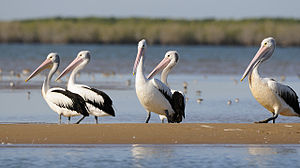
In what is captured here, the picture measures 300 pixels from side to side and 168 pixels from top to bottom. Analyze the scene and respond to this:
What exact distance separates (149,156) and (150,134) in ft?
3.48

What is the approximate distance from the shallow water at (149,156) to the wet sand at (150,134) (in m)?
0.23

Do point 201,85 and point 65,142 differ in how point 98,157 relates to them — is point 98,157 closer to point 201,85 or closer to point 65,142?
point 65,142

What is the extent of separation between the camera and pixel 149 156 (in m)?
8.48

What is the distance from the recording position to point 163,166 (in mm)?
8031

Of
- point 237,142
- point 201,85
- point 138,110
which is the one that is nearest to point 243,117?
point 138,110

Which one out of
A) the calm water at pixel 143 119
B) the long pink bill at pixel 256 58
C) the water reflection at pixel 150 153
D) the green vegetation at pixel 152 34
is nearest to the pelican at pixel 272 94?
the long pink bill at pixel 256 58

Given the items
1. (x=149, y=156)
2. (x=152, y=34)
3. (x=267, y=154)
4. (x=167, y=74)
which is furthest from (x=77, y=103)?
(x=152, y=34)

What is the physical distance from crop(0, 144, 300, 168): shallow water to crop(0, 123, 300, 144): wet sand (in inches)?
9.2

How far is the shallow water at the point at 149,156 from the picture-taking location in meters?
8.10

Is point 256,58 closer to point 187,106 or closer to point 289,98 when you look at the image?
point 289,98

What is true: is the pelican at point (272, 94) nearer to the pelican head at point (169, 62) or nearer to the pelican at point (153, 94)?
the pelican at point (153, 94)

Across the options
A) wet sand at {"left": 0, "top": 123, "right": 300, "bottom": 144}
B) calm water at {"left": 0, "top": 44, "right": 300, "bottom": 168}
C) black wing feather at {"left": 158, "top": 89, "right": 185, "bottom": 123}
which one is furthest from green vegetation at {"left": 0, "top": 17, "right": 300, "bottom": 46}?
wet sand at {"left": 0, "top": 123, "right": 300, "bottom": 144}

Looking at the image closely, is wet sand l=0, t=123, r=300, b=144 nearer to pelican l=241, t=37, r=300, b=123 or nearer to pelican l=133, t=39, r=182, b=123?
pelican l=241, t=37, r=300, b=123

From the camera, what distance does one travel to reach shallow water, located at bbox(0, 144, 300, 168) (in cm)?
810
